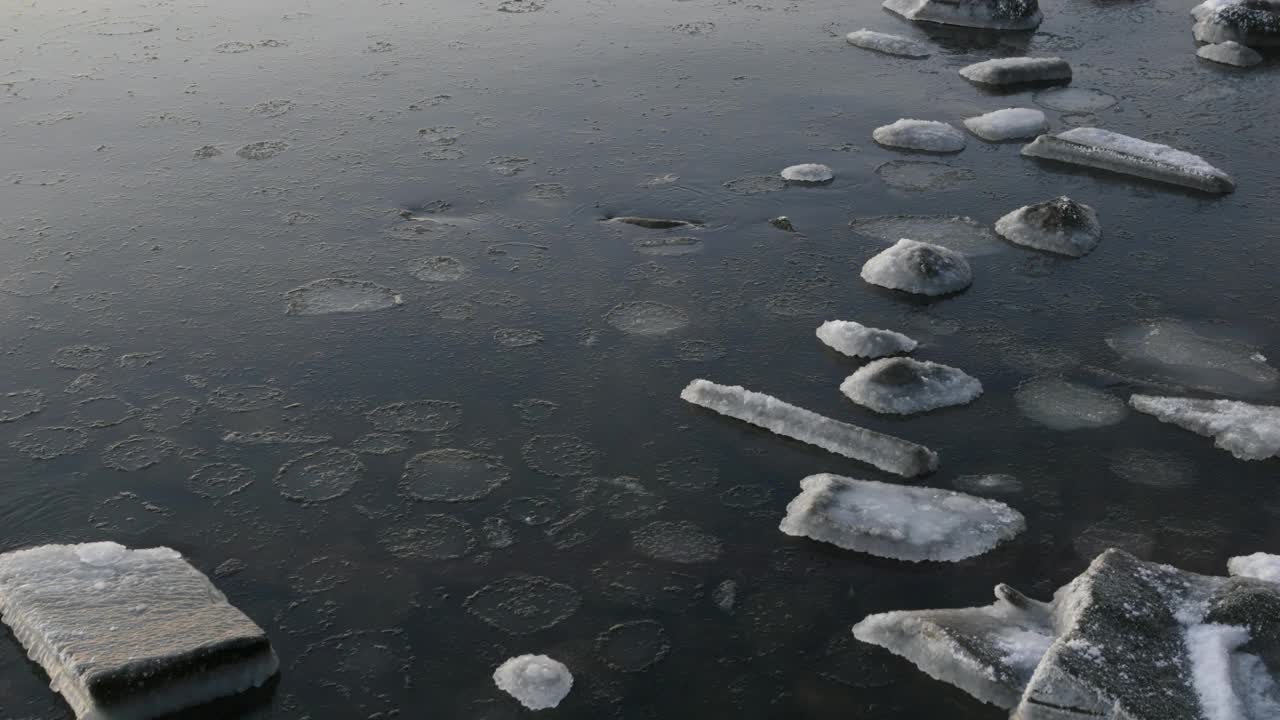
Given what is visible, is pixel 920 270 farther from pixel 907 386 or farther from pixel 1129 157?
pixel 1129 157

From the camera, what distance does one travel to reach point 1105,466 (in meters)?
4.48

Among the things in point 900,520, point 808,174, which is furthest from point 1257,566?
point 808,174

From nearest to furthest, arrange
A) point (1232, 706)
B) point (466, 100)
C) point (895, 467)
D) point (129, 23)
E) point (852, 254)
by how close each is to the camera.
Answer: point (1232, 706) < point (895, 467) < point (852, 254) < point (466, 100) < point (129, 23)

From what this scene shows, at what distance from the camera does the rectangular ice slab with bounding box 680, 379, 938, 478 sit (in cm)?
441

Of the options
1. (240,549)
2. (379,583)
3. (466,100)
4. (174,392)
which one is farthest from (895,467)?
(466,100)

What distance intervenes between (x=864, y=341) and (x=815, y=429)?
0.78 meters

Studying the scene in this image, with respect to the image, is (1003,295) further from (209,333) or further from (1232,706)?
(209,333)

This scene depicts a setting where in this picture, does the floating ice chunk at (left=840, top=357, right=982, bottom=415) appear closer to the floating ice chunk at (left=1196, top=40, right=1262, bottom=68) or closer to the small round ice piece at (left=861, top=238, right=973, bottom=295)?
the small round ice piece at (left=861, top=238, right=973, bottom=295)

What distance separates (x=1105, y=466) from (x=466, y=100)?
5.50 m

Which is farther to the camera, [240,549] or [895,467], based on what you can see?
[895,467]

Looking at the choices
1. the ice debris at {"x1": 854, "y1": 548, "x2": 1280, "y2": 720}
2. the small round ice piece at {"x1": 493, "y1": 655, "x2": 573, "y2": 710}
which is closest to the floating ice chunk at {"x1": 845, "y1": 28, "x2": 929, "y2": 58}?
the ice debris at {"x1": 854, "y1": 548, "x2": 1280, "y2": 720}

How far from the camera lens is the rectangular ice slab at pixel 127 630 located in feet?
10.8

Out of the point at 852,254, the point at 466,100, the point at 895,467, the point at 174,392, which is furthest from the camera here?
the point at 466,100

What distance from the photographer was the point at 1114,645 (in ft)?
11.0
